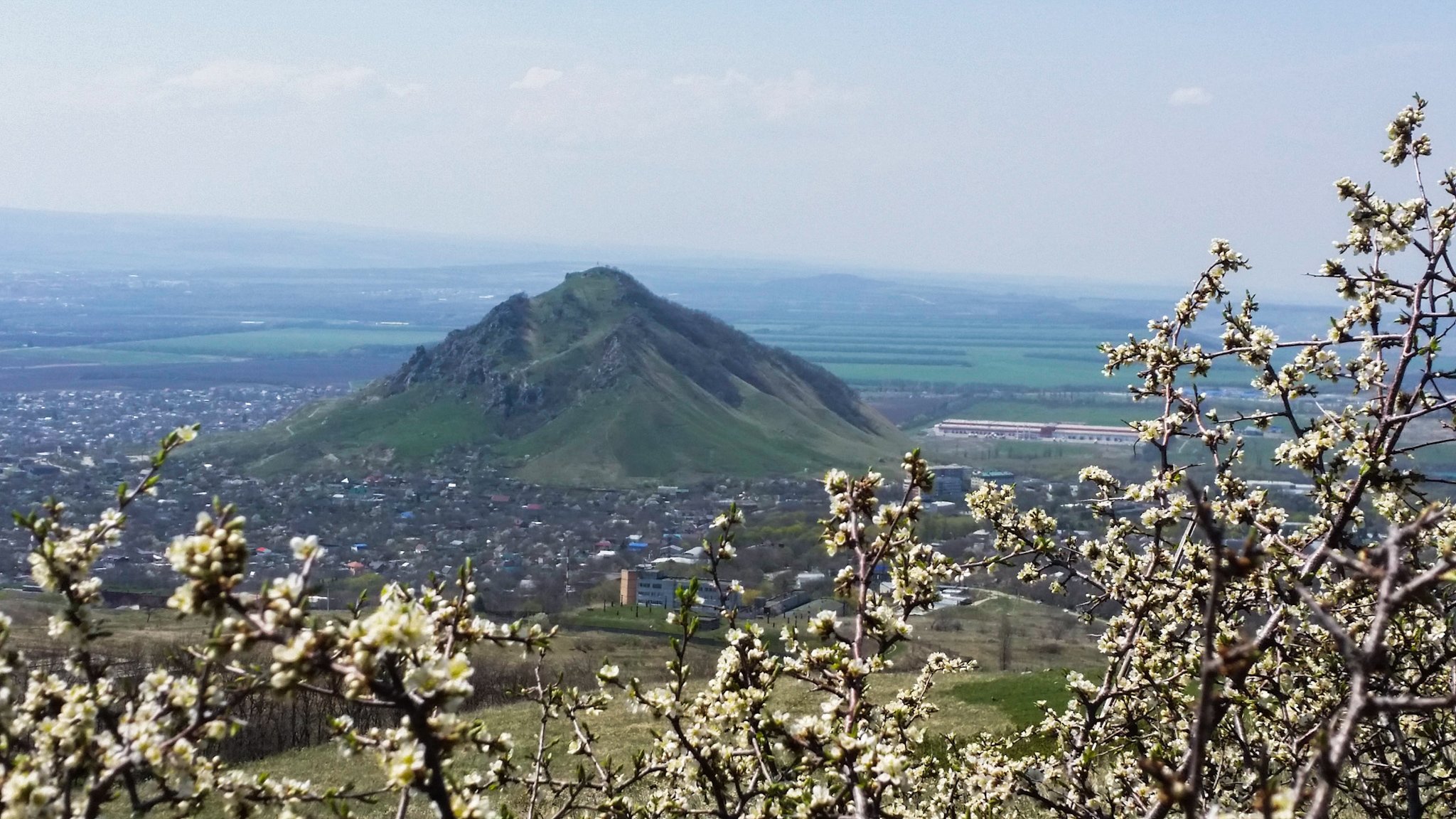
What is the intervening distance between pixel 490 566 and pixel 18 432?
100.0 m

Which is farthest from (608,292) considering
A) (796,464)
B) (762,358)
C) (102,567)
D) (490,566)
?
(102,567)

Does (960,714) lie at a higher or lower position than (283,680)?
lower

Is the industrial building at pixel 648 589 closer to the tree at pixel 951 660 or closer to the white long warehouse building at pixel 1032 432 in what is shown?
the tree at pixel 951 660

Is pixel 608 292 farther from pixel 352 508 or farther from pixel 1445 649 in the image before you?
pixel 1445 649

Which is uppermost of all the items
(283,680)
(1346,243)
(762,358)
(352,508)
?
(1346,243)

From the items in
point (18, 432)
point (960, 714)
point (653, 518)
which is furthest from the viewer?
point (18, 432)

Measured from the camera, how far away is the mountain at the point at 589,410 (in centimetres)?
13438

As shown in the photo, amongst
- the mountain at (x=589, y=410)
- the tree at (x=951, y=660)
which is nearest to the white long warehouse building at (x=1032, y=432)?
the mountain at (x=589, y=410)

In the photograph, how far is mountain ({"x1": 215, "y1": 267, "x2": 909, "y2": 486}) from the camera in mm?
134375

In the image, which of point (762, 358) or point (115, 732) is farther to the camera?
point (762, 358)

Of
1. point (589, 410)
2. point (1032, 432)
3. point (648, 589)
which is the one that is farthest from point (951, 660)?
point (1032, 432)

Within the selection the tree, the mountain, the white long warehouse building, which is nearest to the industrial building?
the mountain

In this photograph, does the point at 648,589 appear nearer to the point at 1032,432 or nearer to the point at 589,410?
the point at 589,410

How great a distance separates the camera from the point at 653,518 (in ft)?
365
